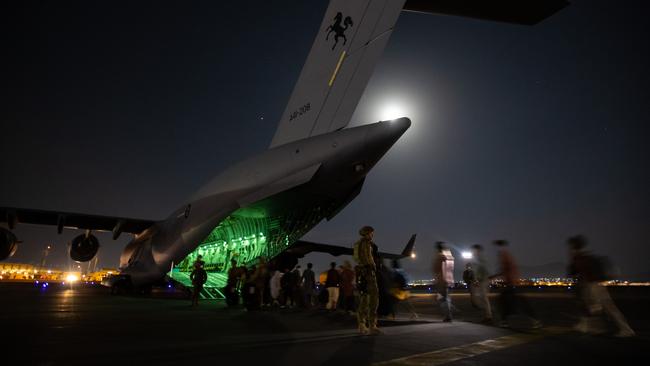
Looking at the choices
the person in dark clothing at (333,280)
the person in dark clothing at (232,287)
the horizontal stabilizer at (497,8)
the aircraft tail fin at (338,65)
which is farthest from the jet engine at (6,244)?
the horizontal stabilizer at (497,8)

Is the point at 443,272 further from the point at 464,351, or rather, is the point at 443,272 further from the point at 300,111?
the point at 300,111

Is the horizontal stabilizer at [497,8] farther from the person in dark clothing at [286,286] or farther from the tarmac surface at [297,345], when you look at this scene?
the person in dark clothing at [286,286]

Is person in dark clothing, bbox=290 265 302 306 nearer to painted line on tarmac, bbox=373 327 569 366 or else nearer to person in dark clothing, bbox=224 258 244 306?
person in dark clothing, bbox=224 258 244 306

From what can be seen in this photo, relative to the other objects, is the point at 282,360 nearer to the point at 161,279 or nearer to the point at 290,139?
the point at 290,139

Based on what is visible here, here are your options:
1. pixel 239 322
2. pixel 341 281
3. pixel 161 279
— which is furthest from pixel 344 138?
pixel 161 279

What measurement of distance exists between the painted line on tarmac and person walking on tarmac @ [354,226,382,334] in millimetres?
1418

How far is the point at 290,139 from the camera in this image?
1054 centimetres

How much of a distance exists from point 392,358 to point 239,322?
417cm

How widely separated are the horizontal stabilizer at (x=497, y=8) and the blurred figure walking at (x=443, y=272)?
537cm

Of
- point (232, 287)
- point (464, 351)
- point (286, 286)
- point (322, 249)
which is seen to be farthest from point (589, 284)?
point (322, 249)

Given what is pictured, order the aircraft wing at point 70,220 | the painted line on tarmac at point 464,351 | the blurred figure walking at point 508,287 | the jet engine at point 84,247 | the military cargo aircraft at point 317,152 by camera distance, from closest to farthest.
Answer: the painted line on tarmac at point 464,351 < the blurred figure walking at point 508,287 < the military cargo aircraft at point 317,152 < the aircraft wing at point 70,220 < the jet engine at point 84,247

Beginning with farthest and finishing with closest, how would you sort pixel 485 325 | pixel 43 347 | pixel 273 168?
pixel 273 168 → pixel 485 325 → pixel 43 347

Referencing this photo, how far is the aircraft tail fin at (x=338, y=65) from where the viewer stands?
819 centimetres

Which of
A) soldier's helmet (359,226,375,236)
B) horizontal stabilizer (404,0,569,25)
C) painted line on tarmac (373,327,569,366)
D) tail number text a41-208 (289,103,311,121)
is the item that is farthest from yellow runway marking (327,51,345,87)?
painted line on tarmac (373,327,569,366)
